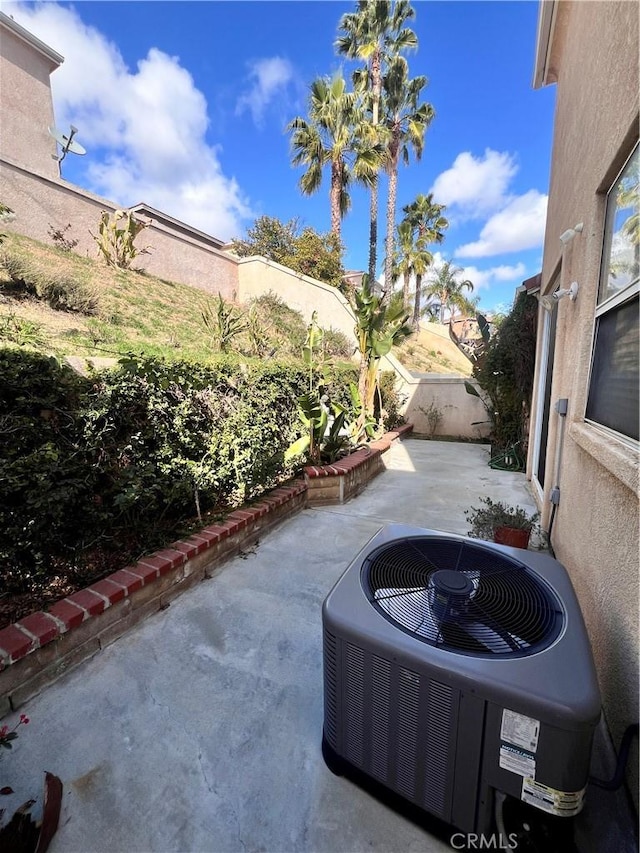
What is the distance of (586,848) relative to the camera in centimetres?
135

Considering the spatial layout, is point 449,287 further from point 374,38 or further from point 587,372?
point 587,372

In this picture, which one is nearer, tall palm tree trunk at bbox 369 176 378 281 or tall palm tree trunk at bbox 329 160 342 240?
tall palm tree trunk at bbox 329 160 342 240

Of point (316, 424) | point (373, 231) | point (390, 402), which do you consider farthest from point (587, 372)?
point (373, 231)

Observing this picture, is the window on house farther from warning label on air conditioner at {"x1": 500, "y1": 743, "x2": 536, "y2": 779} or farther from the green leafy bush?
the green leafy bush

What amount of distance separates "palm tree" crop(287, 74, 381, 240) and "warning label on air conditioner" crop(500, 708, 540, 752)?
18.5 m

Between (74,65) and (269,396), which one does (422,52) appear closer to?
(74,65)

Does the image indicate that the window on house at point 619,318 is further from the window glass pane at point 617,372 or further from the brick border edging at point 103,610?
the brick border edging at point 103,610

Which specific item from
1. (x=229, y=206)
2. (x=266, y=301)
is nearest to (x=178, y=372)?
(x=266, y=301)

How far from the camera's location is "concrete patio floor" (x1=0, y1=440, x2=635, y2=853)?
1.40 meters

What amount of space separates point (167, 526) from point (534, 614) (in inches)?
113

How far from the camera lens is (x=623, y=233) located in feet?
7.04

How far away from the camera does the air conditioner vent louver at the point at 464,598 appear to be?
1262 mm

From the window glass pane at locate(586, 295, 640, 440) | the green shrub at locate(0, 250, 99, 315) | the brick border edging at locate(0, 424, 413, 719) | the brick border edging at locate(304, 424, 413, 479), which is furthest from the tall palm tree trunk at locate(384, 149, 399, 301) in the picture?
the brick border edging at locate(0, 424, 413, 719)

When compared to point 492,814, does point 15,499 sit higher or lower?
higher
